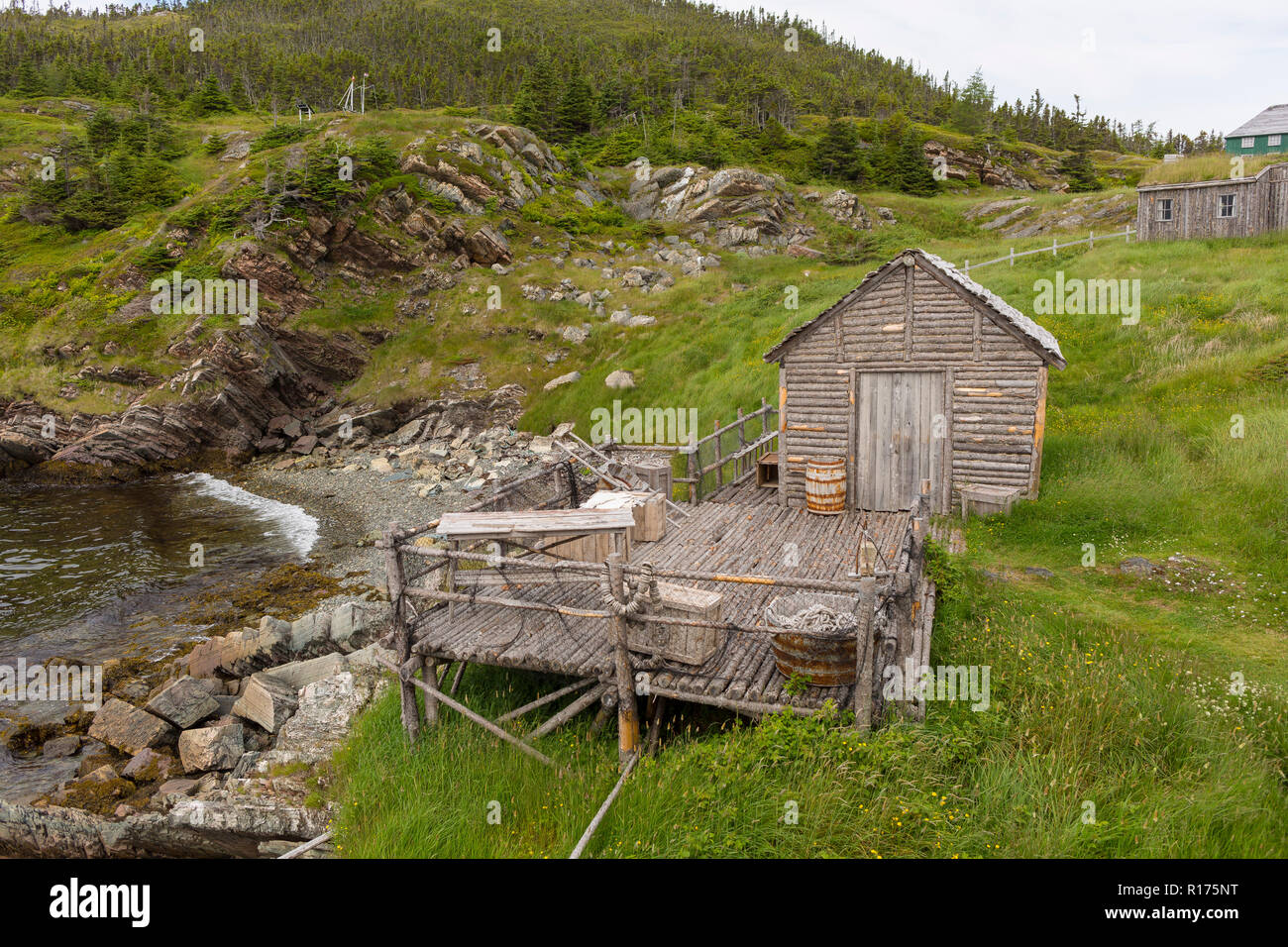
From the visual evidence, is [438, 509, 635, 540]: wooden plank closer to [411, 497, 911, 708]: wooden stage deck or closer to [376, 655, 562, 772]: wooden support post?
[411, 497, 911, 708]: wooden stage deck

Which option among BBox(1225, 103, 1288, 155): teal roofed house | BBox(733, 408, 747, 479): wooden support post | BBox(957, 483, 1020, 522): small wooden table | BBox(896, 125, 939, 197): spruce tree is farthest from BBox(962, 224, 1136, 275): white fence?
BBox(896, 125, 939, 197): spruce tree

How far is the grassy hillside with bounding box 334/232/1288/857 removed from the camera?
6082 millimetres

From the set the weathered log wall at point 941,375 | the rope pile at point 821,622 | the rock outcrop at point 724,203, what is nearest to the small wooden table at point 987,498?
the weathered log wall at point 941,375

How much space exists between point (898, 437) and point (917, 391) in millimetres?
1083

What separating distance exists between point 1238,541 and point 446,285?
39.6 m

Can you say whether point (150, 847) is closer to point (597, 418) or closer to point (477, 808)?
point (477, 808)

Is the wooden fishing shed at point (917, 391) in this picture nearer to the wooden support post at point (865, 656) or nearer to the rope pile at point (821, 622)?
the rope pile at point (821, 622)

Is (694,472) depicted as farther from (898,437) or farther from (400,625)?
(400,625)

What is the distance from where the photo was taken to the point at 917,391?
50.6 feet

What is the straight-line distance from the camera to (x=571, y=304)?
134 feet

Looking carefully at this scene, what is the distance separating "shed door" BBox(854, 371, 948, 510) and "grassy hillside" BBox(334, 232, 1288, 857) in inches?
71.4

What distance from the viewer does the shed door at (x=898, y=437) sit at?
1538 centimetres

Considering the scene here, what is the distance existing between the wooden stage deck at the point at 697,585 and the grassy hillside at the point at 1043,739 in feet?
2.31

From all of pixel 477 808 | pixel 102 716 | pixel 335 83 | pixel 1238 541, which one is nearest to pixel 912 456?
pixel 1238 541
